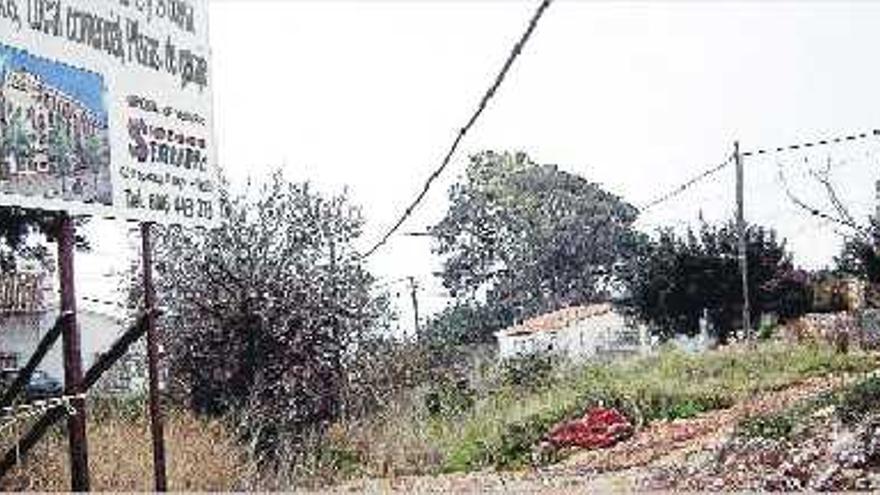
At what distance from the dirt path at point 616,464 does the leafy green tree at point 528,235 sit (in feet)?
144

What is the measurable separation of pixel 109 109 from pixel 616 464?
356 inches

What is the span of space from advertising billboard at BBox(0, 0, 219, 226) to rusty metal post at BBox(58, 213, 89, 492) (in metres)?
0.30

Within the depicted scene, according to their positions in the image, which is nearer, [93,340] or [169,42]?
[169,42]

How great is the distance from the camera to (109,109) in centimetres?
662

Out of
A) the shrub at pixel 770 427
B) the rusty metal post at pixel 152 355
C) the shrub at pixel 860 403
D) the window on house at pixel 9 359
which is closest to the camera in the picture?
the rusty metal post at pixel 152 355

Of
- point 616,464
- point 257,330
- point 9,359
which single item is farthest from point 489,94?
point 9,359

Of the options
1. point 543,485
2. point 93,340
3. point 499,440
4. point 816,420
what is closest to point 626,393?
point 499,440

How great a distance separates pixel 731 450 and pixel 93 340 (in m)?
40.4

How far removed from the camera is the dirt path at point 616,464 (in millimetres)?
12195

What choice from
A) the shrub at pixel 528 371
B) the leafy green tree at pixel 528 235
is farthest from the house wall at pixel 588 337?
the shrub at pixel 528 371

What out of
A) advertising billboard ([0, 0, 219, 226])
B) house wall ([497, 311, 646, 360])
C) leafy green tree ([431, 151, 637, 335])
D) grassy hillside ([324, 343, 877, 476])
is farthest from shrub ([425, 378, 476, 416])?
leafy green tree ([431, 151, 637, 335])

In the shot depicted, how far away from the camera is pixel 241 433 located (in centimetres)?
1424

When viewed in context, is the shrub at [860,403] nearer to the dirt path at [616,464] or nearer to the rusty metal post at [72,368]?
the dirt path at [616,464]

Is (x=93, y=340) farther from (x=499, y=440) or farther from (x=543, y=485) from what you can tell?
(x=543, y=485)
